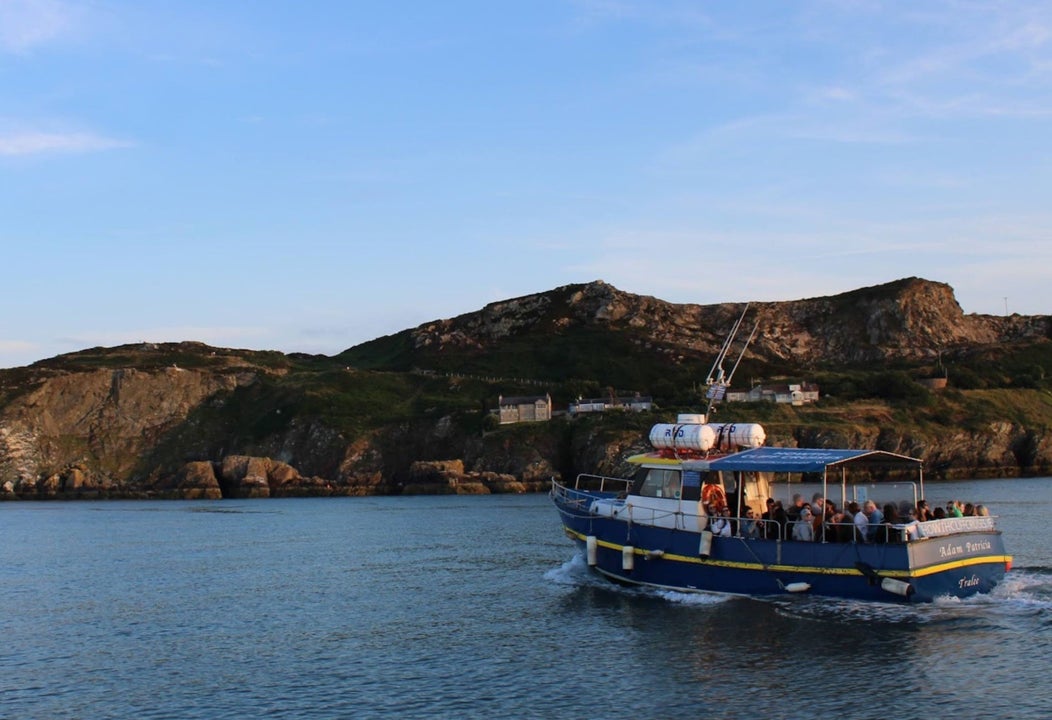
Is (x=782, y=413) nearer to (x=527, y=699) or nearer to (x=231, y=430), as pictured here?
(x=231, y=430)

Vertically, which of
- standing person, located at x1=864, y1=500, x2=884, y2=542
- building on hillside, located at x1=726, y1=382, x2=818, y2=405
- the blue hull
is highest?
building on hillside, located at x1=726, y1=382, x2=818, y2=405

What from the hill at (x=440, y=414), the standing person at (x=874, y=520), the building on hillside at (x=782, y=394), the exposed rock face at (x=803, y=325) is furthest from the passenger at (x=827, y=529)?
the exposed rock face at (x=803, y=325)

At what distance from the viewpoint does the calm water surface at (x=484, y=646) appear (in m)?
20.8

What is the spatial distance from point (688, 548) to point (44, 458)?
368 ft

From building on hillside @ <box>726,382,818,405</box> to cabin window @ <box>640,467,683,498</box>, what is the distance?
90.5 meters

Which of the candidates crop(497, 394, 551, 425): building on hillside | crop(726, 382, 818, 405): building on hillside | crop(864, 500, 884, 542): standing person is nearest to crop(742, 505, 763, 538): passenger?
crop(864, 500, 884, 542): standing person

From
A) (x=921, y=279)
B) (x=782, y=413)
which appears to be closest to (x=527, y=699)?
(x=782, y=413)

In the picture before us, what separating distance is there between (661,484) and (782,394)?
9747 cm

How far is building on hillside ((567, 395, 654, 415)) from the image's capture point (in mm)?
125412

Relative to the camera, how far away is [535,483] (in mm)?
109125

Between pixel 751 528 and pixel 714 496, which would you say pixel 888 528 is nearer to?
pixel 751 528

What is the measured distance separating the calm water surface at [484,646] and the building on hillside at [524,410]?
7795 cm

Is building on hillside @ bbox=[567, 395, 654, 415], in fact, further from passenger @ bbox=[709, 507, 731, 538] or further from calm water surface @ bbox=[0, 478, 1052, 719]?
passenger @ bbox=[709, 507, 731, 538]

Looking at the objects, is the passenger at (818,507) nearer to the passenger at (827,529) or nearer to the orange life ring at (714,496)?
the passenger at (827,529)
